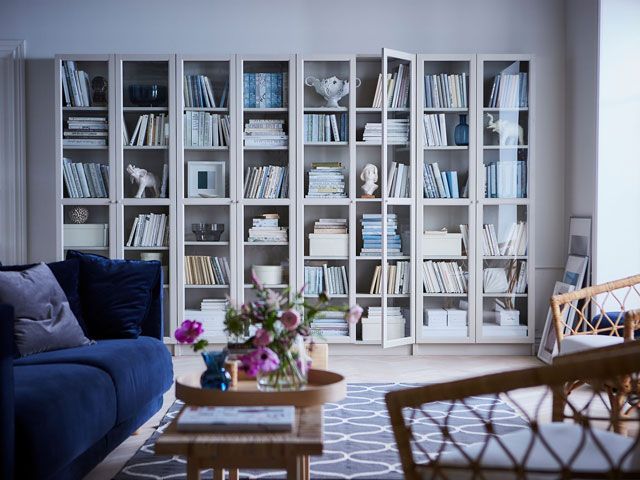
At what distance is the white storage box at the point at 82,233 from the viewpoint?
19.9ft

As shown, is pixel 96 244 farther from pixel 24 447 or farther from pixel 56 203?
pixel 24 447

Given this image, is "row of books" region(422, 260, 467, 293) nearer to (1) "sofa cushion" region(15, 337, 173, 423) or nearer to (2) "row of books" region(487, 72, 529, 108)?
(2) "row of books" region(487, 72, 529, 108)

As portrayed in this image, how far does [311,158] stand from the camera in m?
6.19

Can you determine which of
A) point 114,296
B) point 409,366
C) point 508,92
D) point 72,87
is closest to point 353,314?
point 114,296

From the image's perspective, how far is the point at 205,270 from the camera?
6086mm

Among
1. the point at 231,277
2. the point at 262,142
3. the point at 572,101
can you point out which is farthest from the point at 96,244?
the point at 572,101

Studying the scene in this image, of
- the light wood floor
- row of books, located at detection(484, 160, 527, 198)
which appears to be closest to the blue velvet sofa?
the light wood floor

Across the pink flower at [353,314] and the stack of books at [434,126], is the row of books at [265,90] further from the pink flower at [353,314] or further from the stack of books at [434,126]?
the pink flower at [353,314]

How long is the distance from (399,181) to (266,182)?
3.15 ft

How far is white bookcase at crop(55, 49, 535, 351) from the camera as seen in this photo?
19.8ft

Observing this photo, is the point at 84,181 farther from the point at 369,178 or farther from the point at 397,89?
the point at 397,89

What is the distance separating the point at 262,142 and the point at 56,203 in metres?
1.53

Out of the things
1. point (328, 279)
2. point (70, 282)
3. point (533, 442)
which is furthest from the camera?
point (328, 279)

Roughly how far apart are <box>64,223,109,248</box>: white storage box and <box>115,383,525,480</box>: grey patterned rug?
6.20ft
